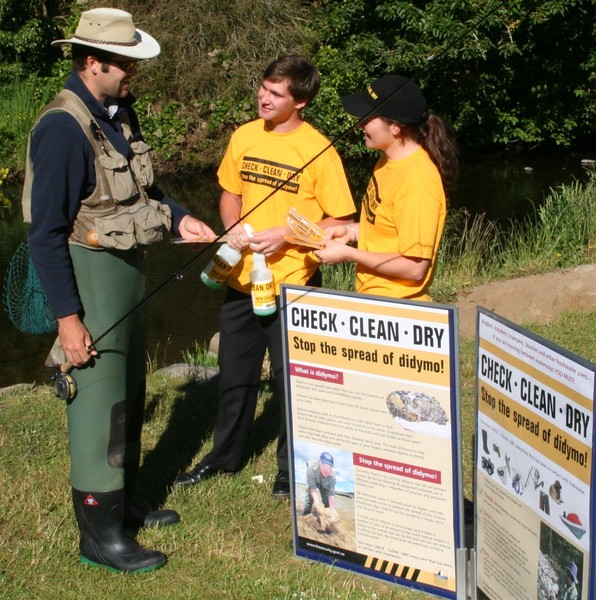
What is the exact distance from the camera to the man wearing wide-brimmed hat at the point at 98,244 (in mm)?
3496

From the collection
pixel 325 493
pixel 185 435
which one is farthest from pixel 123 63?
pixel 185 435

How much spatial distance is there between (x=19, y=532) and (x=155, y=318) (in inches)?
243

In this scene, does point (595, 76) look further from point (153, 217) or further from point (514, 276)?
point (153, 217)

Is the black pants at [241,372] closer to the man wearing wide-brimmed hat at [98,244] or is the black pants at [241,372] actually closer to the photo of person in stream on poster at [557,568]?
the man wearing wide-brimmed hat at [98,244]

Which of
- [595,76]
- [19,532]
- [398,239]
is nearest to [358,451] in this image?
[398,239]

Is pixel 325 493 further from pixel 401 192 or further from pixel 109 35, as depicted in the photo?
pixel 109 35

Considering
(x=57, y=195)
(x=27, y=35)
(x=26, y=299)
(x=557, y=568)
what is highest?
(x=57, y=195)

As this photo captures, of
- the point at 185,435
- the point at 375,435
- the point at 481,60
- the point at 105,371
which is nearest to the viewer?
the point at 375,435

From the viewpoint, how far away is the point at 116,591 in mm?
3713

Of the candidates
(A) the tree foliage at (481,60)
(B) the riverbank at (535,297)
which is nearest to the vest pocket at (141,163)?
(B) the riverbank at (535,297)

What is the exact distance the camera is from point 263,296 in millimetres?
4051

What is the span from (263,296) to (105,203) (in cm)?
77

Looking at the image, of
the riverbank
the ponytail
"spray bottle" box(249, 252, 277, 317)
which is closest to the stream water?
"spray bottle" box(249, 252, 277, 317)

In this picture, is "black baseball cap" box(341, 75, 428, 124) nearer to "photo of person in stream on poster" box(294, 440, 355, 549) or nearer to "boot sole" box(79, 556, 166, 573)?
"photo of person in stream on poster" box(294, 440, 355, 549)
